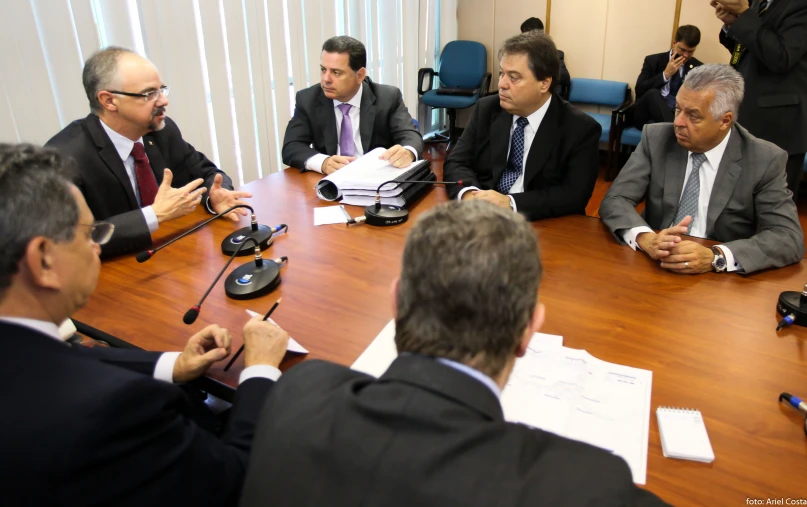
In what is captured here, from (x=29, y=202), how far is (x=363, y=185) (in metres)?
1.44

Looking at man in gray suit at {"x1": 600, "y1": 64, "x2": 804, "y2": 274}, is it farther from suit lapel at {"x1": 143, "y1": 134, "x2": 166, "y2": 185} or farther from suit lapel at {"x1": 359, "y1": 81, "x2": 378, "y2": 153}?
suit lapel at {"x1": 143, "y1": 134, "x2": 166, "y2": 185}

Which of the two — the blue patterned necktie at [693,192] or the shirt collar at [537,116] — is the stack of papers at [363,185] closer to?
the shirt collar at [537,116]

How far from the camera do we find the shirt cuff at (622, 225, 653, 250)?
6.08ft

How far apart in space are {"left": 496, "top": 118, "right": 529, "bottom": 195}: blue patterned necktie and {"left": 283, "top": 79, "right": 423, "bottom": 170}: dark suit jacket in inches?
22.5

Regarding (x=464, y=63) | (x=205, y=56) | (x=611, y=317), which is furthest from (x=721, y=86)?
(x=464, y=63)

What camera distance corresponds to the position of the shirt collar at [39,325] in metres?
0.87

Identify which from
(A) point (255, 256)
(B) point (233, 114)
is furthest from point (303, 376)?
(B) point (233, 114)

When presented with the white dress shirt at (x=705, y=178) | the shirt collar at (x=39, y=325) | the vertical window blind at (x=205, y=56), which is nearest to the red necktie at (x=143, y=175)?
the vertical window blind at (x=205, y=56)

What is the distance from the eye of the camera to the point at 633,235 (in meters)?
1.86

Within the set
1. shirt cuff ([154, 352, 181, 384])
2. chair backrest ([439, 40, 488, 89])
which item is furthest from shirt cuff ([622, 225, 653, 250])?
chair backrest ([439, 40, 488, 89])

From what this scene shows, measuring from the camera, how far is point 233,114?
3.83 meters

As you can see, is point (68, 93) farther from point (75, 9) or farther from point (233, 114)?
point (233, 114)

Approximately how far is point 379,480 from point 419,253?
312 millimetres

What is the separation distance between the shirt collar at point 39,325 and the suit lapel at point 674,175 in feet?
6.75
